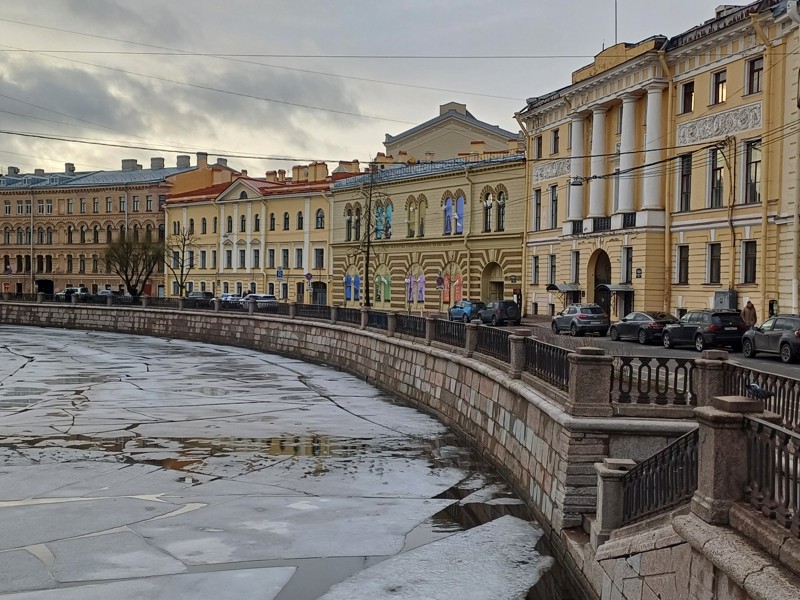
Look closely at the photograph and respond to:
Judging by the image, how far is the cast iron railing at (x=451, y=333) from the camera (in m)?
22.0

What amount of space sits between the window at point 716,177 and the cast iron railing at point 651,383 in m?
22.7

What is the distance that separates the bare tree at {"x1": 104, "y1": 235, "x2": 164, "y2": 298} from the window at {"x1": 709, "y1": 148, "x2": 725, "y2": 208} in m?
49.4

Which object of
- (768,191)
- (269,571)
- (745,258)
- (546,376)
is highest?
(768,191)

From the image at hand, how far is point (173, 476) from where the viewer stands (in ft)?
52.1

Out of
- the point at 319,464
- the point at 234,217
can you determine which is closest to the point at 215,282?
the point at 234,217

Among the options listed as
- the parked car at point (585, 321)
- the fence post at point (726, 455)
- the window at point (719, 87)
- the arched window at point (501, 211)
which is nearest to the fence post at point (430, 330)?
the parked car at point (585, 321)

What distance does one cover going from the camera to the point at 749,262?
3086 centimetres

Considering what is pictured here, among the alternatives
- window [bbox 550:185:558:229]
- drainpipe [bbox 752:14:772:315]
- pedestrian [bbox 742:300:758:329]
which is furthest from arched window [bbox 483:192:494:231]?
pedestrian [bbox 742:300:758:329]

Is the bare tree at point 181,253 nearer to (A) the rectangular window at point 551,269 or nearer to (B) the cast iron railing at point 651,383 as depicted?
(A) the rectangular window at point 551,269

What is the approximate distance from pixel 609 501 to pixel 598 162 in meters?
31.2

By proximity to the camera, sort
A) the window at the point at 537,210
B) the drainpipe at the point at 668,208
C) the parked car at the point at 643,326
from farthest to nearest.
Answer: the window at the point at 537,210
the drainpipe at the point at 668,208
the parked car at the point at 643,326

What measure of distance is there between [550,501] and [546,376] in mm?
2202

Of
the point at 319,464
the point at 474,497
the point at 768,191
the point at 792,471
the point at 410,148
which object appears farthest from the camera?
the point at 410,148

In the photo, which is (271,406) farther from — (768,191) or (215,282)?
(215,282)
